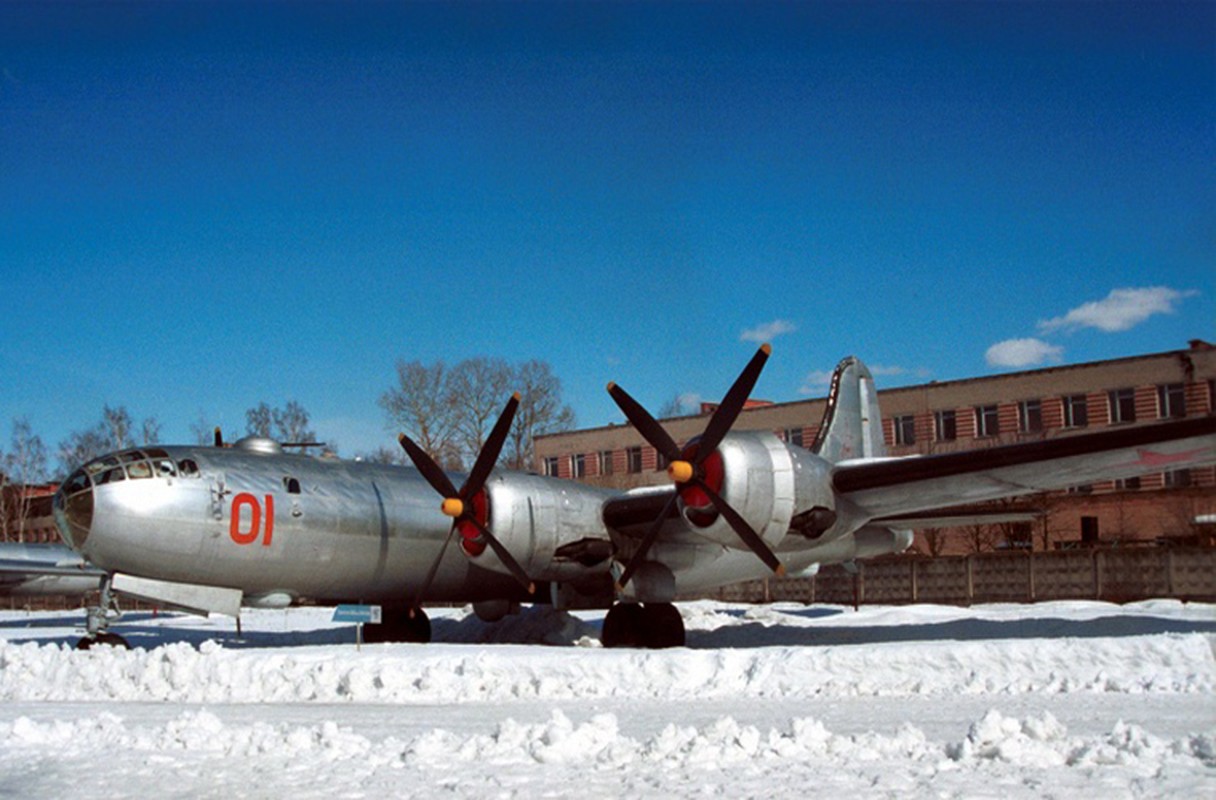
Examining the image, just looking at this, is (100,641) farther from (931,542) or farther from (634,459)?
(634,459)

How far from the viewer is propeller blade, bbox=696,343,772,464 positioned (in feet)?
51.2

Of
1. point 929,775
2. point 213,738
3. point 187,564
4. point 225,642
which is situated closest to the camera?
point 929,775

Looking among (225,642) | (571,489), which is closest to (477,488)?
(571,489)

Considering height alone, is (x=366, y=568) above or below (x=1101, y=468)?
below

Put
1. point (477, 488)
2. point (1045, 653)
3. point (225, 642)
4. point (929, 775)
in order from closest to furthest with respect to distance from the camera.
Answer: point (929, 775)
point (1045, 653)
point (477, 488)
point (225, 642)

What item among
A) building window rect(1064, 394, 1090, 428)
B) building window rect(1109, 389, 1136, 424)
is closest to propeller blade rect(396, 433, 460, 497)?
building window rect(1109, 389, 1136, 424)

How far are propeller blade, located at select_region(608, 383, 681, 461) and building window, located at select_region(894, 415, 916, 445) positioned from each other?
33.4m

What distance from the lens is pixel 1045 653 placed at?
12758mm

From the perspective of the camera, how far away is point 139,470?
1612 cm

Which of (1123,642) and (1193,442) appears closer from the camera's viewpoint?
(1123,642)

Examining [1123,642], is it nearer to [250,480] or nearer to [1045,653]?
[1045,653]

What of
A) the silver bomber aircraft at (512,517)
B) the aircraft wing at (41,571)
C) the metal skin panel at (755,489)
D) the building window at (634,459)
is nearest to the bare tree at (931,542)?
the building window at (634,459)

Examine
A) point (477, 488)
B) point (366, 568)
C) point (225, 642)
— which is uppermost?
point (477, 488)

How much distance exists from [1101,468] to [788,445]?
14.1 ft
